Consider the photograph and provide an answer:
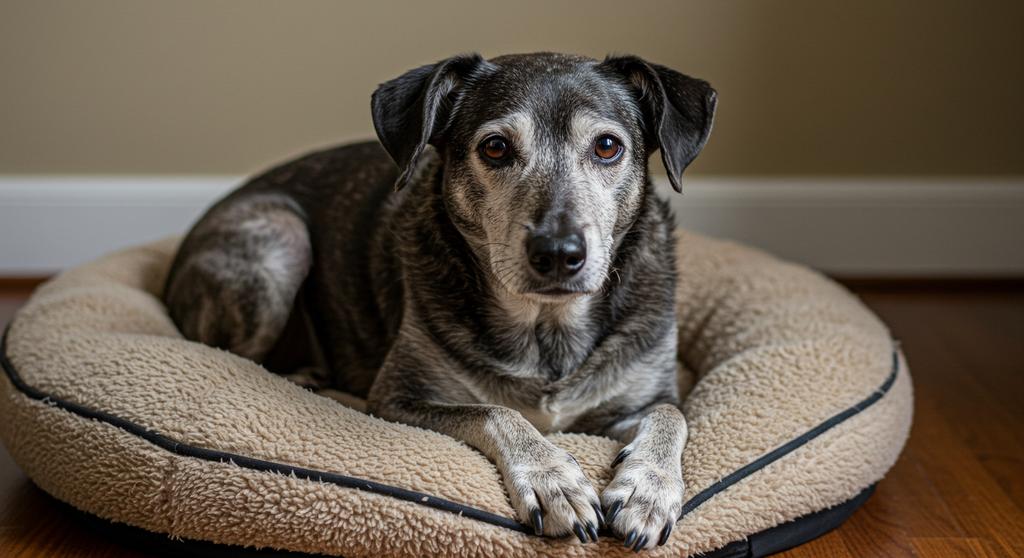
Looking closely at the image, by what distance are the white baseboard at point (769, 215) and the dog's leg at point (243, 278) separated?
173cm

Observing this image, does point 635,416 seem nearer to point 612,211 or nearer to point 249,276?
point 612,211

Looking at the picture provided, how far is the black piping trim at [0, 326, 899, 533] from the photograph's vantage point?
2369 millimetres

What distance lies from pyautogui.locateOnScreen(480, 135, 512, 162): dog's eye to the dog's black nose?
0.29m

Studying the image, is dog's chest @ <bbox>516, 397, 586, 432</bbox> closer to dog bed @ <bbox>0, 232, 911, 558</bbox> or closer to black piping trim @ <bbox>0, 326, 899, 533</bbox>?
dog bed @ <bbox>0, 232, 911, 558</bbox>

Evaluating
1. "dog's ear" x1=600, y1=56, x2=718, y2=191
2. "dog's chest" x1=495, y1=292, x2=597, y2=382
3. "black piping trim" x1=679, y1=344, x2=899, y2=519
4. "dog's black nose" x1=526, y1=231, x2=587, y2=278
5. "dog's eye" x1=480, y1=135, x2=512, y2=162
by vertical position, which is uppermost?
"dog's ear" x1=600, y1=56, x2=718, y2=191

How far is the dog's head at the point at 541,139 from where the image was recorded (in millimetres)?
2457

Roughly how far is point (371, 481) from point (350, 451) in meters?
0.11

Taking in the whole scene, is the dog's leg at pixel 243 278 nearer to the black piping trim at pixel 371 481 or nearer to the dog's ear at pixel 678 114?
the black piping trim at pixel 371 481

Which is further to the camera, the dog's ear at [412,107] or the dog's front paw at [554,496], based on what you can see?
the dog's ear at [412,107]

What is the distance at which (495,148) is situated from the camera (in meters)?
2.59

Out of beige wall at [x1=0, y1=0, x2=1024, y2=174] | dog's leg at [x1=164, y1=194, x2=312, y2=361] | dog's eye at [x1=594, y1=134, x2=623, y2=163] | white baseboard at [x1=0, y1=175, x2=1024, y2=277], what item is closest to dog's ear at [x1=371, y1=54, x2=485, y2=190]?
dog's eye at [x1=594, y1=134, x2=623, y2=163]

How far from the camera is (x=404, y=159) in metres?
2.62

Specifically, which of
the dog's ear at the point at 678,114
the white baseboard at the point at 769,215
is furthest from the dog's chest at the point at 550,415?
the white baseboard at the point at 769,215

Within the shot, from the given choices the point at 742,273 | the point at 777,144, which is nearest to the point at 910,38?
the point at 777,144
